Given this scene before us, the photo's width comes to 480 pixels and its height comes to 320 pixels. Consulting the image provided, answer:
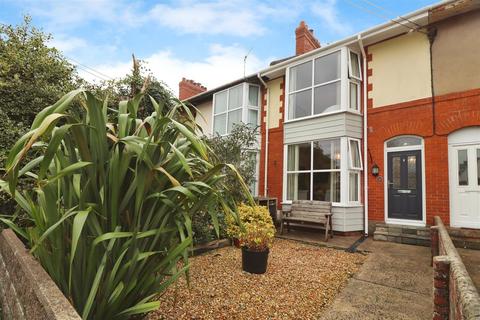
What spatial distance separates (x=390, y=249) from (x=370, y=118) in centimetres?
357

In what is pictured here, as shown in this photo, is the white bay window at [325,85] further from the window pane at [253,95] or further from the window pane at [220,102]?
the window pane at [220,102]

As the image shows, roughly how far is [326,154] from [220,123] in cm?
490

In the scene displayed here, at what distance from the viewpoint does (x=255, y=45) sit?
1051cm

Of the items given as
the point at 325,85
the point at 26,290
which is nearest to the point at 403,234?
the point at 325,85

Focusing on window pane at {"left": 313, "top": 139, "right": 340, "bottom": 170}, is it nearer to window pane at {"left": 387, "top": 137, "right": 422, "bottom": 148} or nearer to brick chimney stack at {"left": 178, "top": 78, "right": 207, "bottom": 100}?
window pane at {"left": 387, "top": 137, "right": 422, "bottom": 148}

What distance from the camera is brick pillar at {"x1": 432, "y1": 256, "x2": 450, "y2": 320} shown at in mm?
2229

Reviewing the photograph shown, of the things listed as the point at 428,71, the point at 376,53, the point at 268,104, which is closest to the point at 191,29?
the point at 268,104

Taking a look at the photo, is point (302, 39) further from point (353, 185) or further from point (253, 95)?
point (353, 185)

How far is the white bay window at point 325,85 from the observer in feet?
25.1

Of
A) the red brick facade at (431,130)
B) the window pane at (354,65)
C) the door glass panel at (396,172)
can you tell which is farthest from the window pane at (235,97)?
the door glass panel at (396,172)

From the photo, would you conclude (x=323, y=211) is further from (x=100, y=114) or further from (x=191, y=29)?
(x=191, y=29)

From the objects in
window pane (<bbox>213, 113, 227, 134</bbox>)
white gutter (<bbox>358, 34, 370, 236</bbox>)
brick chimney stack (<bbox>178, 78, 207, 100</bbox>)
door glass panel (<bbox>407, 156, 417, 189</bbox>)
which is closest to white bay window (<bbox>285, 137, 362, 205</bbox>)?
white gutter (<bbox>358, 34, 370, 236</bbox>)

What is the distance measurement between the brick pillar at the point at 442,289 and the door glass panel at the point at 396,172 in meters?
5.32

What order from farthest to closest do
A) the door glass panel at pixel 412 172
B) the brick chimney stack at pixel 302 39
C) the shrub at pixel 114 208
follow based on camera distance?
the brick chimney stack at pixel 302 39 → the door glass panel at pixel 412 172 → the shrub at pixel 114 208
